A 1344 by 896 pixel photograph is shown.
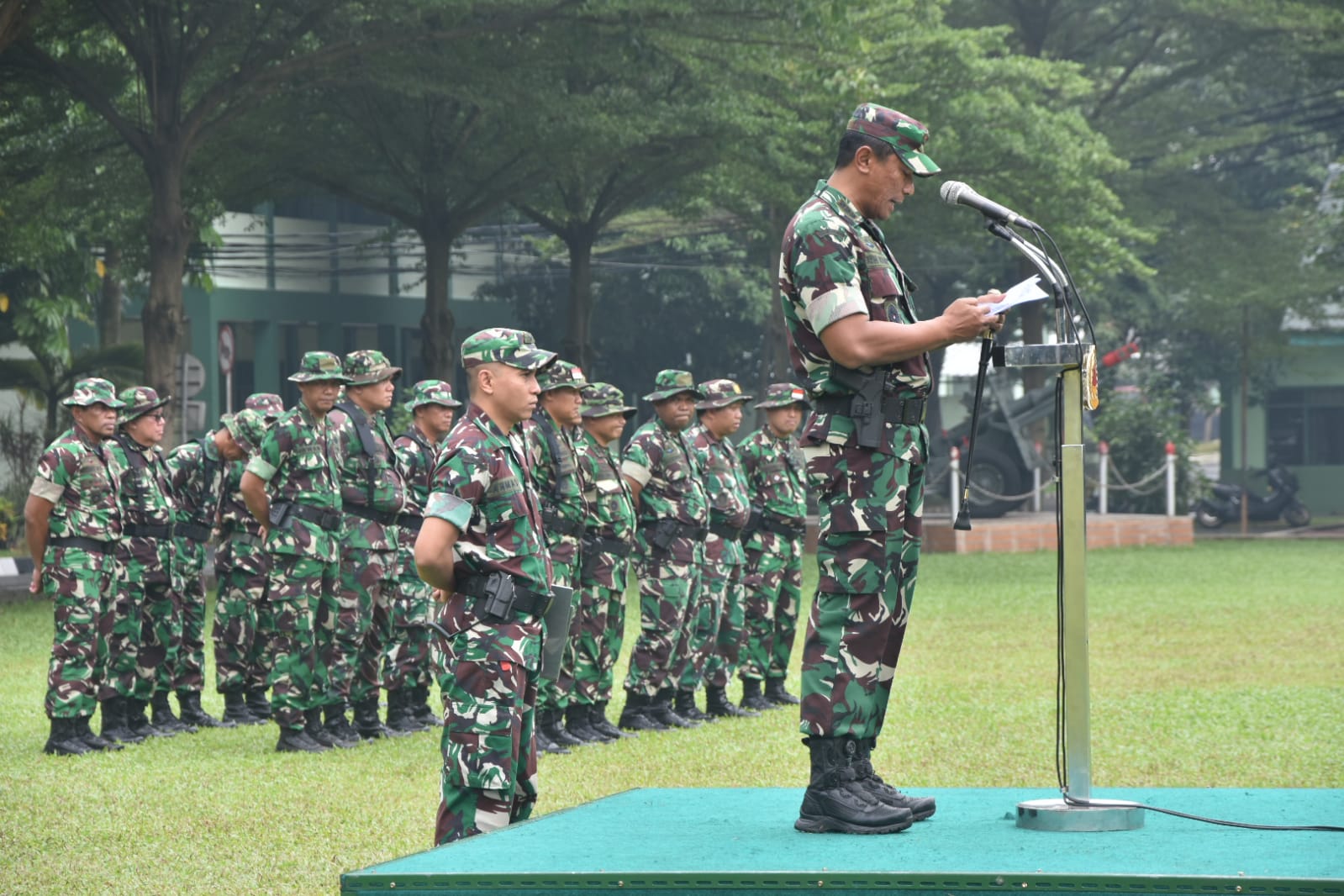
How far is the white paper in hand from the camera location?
15.1 ft

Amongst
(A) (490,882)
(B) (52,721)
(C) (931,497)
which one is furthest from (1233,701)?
(C) (931,497)

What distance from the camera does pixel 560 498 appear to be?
398 inches

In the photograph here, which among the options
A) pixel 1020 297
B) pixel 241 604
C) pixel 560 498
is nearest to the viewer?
pixel 1020 297

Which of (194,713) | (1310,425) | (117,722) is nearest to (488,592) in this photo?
(117,722)

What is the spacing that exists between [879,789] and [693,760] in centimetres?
479

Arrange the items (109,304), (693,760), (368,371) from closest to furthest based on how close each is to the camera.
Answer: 1. (693,760)
2. (368,371)
3. (109,304)

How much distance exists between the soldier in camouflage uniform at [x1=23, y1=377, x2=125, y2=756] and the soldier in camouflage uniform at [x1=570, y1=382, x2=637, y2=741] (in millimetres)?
2706

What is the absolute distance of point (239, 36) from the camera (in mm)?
20688

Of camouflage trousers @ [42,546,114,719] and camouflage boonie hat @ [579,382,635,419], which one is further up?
camouflage boonie hat @ [579,382,635,419]

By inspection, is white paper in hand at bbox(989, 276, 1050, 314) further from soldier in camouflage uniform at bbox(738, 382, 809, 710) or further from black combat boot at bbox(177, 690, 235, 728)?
black combat boot at bbox(177, 690, 235, 728)

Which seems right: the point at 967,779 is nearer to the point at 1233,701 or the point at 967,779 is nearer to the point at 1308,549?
the point at 1233,701

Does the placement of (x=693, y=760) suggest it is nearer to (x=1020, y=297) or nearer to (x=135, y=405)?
(x=135, y=405)

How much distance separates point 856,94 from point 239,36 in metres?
7.74

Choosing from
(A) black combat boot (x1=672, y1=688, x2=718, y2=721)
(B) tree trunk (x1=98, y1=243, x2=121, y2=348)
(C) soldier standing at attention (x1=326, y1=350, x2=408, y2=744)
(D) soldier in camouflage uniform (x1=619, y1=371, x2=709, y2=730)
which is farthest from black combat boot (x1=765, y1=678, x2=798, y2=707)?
(B) tree trunk (x1=98, y1=243, x2=121, y2=348)
